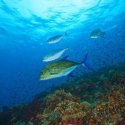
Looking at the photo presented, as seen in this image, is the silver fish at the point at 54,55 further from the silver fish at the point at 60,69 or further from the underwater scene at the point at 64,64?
the silver fish at the point at 60,69

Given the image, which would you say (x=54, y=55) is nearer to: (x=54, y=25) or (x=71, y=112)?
(x=71, y=112)

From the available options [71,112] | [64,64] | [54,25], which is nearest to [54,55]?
[71,112]

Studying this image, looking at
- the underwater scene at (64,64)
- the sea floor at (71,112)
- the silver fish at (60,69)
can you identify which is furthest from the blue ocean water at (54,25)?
the silver fish at (60,69)

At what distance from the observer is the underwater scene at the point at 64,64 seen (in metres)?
5.92

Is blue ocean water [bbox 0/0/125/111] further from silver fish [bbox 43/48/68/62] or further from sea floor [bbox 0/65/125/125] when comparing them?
silver fish [bbox 43/48/68/62]

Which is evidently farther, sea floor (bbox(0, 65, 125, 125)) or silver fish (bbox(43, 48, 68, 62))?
silver fish (bbox(43, 48, 68, 62))

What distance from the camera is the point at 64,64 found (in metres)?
4.48

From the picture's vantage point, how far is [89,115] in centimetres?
597

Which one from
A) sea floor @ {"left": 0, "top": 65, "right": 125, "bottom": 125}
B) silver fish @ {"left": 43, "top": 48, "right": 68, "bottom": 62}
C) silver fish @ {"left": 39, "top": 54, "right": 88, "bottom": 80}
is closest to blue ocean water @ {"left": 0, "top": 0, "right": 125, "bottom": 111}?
sea floor @ {"left": 0, "top": 65, "right": 125, "bottom": 125}

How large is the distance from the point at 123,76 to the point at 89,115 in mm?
4847

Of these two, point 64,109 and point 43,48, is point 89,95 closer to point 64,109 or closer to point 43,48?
point 64,109

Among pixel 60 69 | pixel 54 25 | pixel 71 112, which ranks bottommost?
pixel 71 112

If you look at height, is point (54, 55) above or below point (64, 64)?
above

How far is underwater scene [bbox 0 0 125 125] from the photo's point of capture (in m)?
5.92
